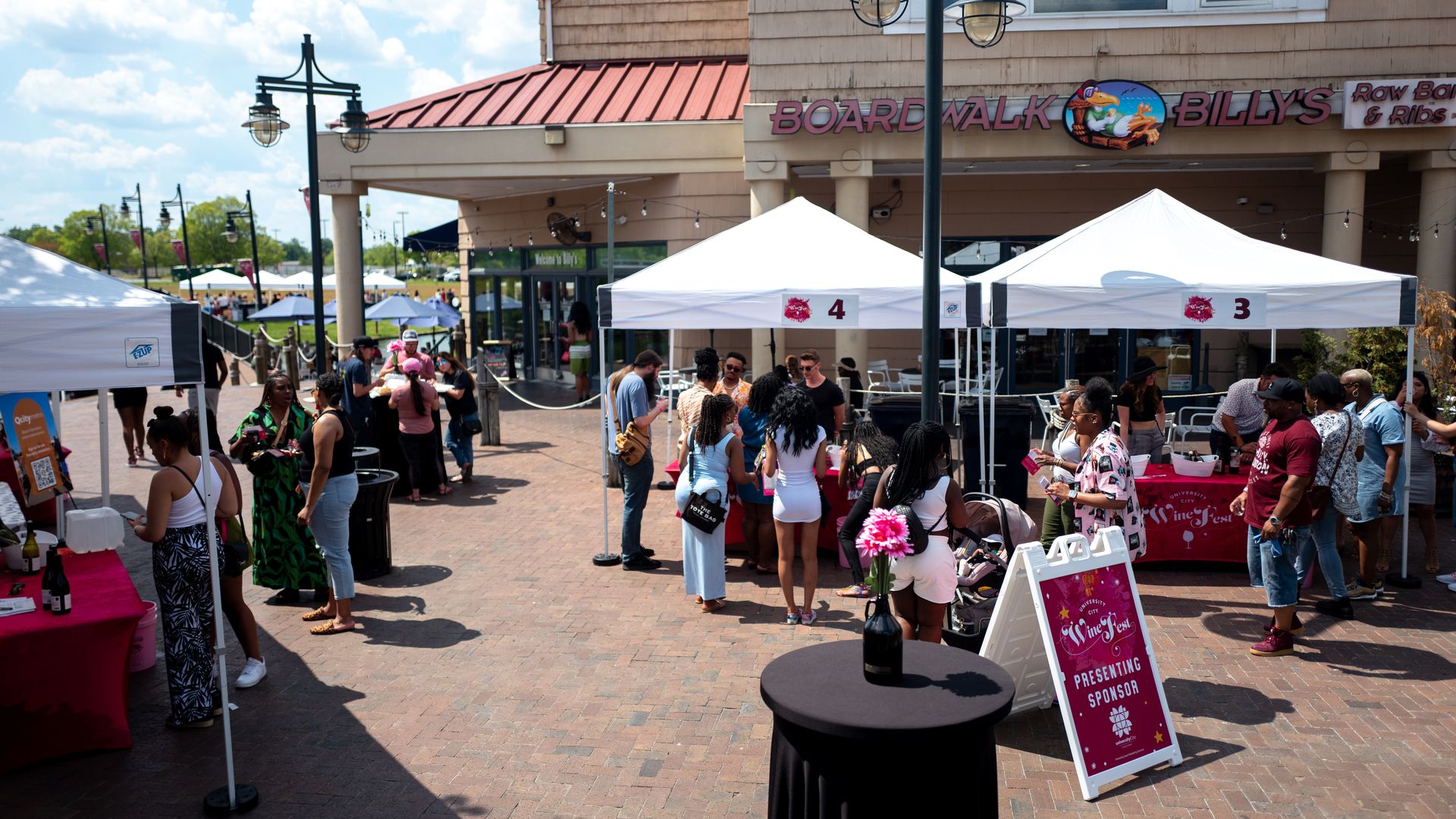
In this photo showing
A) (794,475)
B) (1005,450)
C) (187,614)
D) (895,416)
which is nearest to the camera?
(187,614)

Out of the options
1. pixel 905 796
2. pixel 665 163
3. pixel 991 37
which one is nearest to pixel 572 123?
pixel 665 163

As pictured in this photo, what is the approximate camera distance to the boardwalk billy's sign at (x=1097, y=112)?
15.0m

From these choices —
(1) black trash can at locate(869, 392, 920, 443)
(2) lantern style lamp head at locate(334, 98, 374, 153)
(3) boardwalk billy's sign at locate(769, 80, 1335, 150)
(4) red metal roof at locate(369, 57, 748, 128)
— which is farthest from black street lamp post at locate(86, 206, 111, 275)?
(1) black trash can at locate(869, 392, 920, 443)

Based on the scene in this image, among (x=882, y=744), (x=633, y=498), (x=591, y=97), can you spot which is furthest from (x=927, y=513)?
(x=591, y=97)

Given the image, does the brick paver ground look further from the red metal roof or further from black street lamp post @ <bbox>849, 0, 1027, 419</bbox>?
the red metal roof

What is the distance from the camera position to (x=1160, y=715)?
5.48 metres

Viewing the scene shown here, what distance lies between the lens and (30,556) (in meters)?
6.29

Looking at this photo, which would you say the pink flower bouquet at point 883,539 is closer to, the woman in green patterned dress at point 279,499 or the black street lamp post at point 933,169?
the black street lamp post at point 933,169

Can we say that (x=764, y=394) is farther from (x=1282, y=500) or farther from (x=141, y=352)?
(x=141, y=352)

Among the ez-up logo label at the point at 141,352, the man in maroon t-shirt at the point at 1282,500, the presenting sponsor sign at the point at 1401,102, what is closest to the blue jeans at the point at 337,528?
the ez-up logo label at the point at 141,352

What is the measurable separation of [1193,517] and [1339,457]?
1.90m

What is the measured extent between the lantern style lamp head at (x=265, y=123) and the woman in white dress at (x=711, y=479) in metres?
7.97

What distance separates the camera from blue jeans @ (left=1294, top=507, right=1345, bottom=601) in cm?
696

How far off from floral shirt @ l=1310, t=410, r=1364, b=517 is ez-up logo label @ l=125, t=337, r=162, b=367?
686 centimetres
